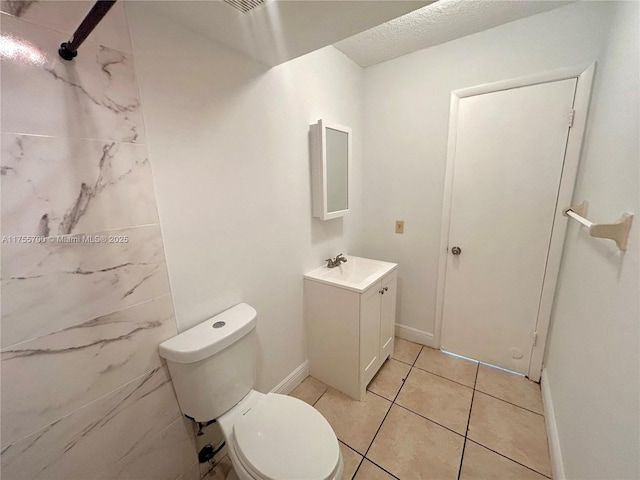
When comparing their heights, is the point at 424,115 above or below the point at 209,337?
above

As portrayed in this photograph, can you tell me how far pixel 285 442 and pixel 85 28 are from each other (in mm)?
1432

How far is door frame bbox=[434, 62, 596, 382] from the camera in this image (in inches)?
56.7

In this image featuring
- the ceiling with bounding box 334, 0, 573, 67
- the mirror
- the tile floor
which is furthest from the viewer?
the mirror

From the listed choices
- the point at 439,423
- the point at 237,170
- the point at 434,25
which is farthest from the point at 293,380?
the point at 434,25

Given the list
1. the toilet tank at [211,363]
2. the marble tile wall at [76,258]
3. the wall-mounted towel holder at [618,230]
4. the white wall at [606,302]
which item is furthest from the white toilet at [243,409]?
the wall-mounted towel holder at [618,230]

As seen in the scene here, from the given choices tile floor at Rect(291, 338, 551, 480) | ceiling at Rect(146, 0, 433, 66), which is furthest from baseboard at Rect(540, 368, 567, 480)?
ceiling at Rect(146, 0, 433, 66)

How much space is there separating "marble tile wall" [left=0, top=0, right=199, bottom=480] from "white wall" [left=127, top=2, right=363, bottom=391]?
0.10m

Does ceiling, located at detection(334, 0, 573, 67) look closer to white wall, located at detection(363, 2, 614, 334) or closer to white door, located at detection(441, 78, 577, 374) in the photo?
white wall, located at detection(363, 2, 614, 334)

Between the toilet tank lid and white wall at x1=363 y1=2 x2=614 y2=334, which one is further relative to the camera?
white wall at x1=363 y1=2 x2=614 y2=334

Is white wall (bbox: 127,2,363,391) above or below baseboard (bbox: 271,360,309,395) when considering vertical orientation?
above

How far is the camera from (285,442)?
3.26 feet

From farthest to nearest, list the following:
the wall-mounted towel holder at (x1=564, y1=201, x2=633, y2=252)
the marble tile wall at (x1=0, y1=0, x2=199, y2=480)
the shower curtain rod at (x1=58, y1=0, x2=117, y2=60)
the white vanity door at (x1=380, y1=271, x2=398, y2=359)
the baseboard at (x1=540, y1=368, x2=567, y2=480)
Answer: the white vanity door at (x1=380, y1=271, x2=398, y2=359)
the baseboard at (x1=540, y1=368, x2=567, y2=480)
the wall-mounted towel holder at (x1=564, y1=201, x2=633, y2=252)
the marble tile wall at (x1=0, y1=0, x2=199, y2=480)
the shower curtain rod at (x1=58, y1=0, x2=117, y2=60)

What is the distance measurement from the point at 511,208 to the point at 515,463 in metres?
1.44

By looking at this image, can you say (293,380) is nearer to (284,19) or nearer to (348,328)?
(348,328)
